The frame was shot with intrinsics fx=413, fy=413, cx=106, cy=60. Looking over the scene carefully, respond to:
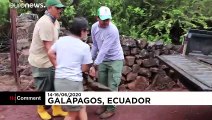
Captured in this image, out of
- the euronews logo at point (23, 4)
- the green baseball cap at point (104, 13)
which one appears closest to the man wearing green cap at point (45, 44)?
the green baseball cap at point (104, 13)

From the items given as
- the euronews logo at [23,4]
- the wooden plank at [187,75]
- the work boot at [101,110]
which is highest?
the euronews logo at [23,4]

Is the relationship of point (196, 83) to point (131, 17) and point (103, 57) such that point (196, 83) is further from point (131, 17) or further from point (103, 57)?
point (131, 17)

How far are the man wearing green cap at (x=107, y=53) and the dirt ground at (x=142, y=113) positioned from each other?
0.18 m

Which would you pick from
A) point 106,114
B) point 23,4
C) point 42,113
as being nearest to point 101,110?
point 106,114

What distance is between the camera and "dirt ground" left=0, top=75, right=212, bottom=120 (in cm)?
477

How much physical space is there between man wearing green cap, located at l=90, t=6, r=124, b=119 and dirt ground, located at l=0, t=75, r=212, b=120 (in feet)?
0.59

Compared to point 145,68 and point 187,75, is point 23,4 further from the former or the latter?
point 187,75

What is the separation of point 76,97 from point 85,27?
0.63 m

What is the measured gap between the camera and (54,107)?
471cm

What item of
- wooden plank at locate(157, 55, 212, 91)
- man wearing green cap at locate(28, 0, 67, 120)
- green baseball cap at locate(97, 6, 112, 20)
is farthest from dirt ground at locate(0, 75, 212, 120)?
green baseball cap at locate(97, 6, 112, 20)

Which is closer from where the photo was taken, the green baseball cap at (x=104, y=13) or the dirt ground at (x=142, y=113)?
the green baseball cap at (x=104, y=13)

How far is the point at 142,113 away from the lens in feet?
16.0

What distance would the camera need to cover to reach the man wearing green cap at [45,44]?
13.9 ft

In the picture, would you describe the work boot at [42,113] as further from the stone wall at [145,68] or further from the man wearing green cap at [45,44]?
the stone wall at [145,68]
